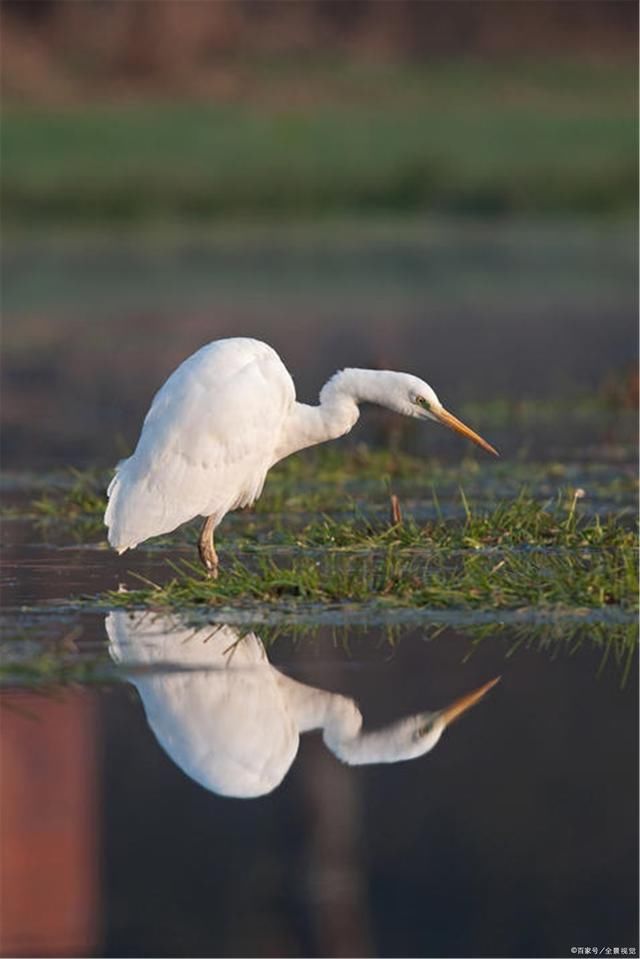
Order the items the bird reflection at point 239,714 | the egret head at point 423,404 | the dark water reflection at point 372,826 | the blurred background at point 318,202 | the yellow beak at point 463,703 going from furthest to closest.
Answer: the blurred background at point 318,202
the egret head at point 423,404
the yellow beak at point 463,703
the bird reflection at point 239,714
the dark water reflection at point 372,826

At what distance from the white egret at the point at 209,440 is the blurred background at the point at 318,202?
3354 mm

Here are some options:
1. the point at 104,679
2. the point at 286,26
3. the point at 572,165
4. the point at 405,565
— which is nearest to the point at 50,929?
the point at 104,679

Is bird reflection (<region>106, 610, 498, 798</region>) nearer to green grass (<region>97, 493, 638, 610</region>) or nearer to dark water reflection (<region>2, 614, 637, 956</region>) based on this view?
dark water reflection (<region>2, 614, 637, 956</region>)

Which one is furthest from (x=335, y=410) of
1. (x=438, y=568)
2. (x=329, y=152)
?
(x=329, y=152)

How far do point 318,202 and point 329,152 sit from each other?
99.9 inches

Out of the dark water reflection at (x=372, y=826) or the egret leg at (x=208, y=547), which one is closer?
the dark water reflection at (x=372, y=826)

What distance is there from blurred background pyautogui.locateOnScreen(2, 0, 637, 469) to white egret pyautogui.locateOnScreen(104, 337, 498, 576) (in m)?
3.35

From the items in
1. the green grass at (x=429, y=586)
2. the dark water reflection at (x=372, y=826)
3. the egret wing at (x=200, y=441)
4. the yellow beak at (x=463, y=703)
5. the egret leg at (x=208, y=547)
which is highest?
the egret wing at (x=200, y=441)

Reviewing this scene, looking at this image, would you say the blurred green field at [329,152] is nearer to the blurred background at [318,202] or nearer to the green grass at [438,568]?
the blurred background at [318,202]

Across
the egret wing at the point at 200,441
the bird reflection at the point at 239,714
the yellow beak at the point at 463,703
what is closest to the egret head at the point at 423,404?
the egret wing at the point at 200,441

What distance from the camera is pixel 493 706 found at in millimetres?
6520

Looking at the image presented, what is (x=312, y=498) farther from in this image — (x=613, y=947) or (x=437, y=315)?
(x=437, y=315)

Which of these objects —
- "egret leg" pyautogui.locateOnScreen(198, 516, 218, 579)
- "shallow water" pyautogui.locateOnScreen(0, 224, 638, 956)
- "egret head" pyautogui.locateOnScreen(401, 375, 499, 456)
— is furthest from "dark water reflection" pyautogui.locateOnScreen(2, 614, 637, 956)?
"egret head" pyautogui.locateOnScreen(401, 375, 499, 456)

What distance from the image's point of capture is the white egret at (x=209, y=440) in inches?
328
